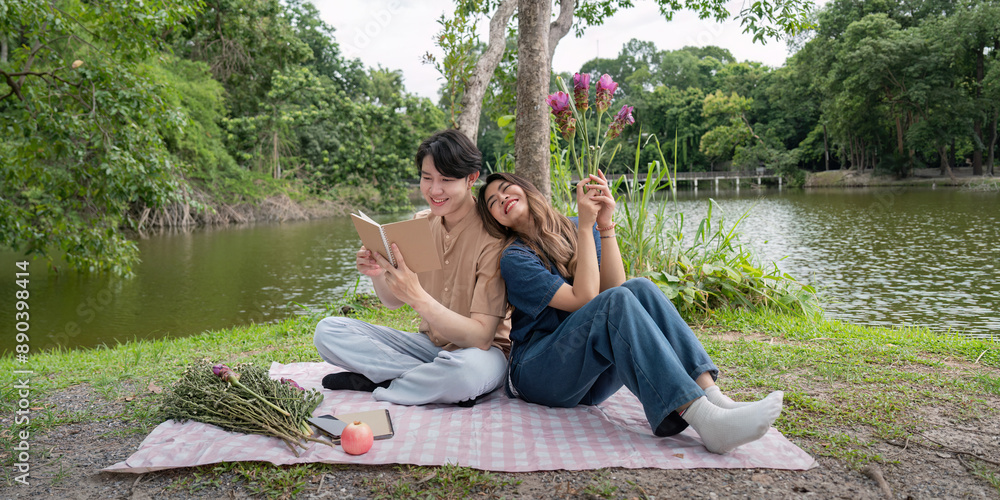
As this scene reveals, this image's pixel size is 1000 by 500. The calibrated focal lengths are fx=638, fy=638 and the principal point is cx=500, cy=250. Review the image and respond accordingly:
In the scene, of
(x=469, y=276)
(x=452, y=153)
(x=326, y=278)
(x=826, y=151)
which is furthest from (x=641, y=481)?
(x=826, y=151)

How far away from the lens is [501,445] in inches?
86.1

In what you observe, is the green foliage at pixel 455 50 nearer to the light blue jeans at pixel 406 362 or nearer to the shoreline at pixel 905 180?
the light blue jeans at pixel 406 362

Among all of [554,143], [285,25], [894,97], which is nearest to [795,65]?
[894,97]

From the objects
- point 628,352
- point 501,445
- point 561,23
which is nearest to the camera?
point 628,352

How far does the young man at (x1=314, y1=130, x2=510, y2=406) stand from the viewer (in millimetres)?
2412

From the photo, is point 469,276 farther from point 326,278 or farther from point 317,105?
point 317,105

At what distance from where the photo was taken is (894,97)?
28750 mm

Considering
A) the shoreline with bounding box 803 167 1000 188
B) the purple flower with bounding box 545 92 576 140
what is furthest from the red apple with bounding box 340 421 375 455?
the shoreline with bounding box 803 167 1000 188

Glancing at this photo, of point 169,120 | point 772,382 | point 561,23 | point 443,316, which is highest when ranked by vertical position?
point 561,23

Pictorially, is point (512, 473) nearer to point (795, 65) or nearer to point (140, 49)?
point (140, 49)

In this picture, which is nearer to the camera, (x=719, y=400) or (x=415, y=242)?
(x=719, y=400)

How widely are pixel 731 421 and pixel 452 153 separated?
1.36 meters

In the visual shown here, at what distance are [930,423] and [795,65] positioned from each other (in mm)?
40264

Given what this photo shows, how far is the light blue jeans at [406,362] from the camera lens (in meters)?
2.48
